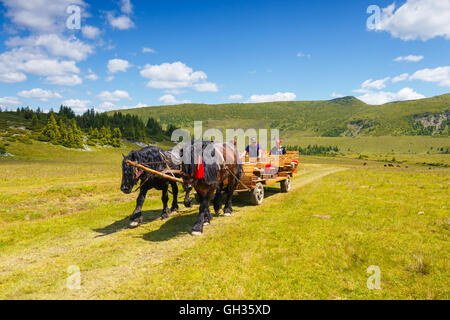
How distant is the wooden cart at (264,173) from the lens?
1222 centimetres

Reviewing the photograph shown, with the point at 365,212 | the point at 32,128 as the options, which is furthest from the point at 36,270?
the point at 32,128

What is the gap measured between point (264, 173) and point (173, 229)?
6684 mm

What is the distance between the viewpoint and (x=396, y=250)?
6723 millimetres

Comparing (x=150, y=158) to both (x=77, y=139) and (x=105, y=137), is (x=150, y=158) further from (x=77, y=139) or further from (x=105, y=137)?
(x=105, y=137)

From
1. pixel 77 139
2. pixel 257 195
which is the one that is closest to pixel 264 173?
pixel 257 195

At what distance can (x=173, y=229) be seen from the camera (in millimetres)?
9180

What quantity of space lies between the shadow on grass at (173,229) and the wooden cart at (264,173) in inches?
118

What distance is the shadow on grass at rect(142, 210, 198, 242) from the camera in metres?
8.29

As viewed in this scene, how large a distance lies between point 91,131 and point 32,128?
22.6m

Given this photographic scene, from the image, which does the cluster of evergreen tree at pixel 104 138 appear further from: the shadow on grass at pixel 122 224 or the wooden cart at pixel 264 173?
the shadow on grass at pixel 122 224

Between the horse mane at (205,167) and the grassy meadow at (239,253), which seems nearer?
the grassy meadow at (239,253)

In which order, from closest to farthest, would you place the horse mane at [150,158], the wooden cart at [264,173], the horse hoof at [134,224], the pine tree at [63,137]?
the horse mane at [150,158]
the horse hoof at [134,224]
the wooden cart at [264,173]
the pine tree at [63,137]

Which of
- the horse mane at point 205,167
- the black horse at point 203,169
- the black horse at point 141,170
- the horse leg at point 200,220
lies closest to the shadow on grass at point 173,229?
the horse leg at point 200,220
